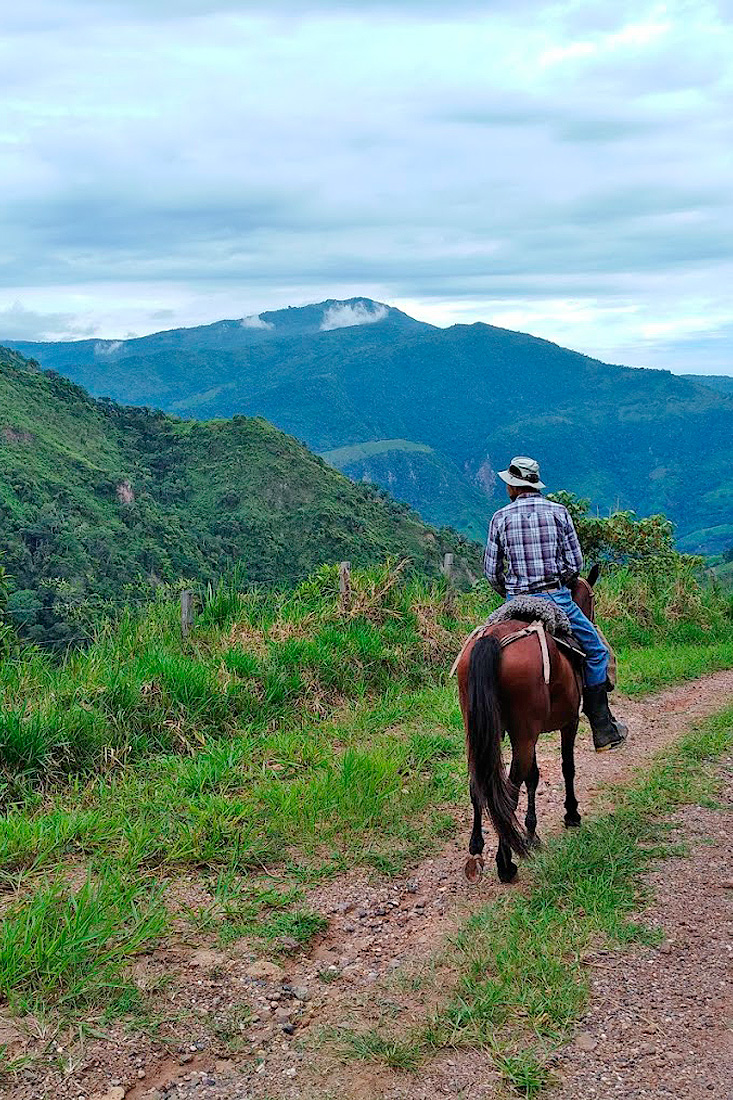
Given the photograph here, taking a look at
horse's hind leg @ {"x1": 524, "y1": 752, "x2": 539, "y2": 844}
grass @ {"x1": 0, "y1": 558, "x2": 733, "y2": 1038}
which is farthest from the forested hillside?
horse's hind leg @ {"x1": 524, "y1": 752, "x2": 539, "y2": 844}

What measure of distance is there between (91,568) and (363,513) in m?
22.5

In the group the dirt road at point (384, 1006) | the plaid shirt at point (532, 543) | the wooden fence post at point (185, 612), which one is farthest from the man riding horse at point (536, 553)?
the wooden fence post at point (185, 612)

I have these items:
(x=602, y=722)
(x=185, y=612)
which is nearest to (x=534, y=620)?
(x=602, y=722)

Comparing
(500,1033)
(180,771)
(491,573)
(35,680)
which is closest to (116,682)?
(35,680)

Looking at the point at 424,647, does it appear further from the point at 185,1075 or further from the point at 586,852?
the point at 185,1075

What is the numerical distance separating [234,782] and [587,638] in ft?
8.35

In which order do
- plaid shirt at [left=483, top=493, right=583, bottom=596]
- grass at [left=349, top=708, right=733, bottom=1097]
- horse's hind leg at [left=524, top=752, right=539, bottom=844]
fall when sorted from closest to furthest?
grass at [left=349, top=708, right=733, bottom=1097] → horse's hind leg at [left=524, top=752, right=539, bottom=844] → plaid shirt at [left=483, top=493, right=583, bottom=596]

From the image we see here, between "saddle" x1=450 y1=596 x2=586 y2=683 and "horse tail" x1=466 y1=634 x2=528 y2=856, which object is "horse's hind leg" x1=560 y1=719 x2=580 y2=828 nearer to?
"saddle" x1=450 y1=596 x2=586 y2=683

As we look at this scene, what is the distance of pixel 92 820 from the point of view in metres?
5.09

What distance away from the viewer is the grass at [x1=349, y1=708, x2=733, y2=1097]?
11.1 feet

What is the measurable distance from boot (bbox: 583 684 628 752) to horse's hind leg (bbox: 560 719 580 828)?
0.78 ft

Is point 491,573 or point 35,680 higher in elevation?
point 491,573

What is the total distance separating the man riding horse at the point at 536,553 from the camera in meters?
5.31

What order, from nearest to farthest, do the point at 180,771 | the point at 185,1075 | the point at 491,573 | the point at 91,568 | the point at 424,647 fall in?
1. the point at 185,1075
2. the point at 491,573
3. the point at 180,771
4. the point at 424,647
5. the point at 91,568
